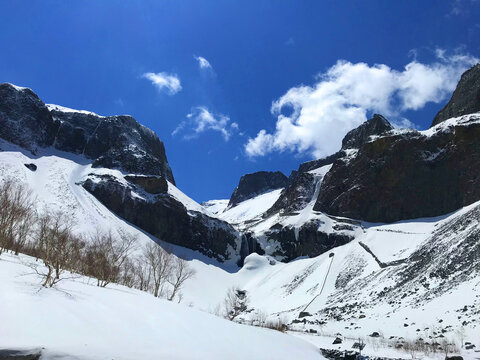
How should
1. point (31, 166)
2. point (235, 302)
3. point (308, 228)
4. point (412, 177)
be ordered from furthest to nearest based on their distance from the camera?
point (308, 228) < point (31, 166) < point (412, 177) < point (235, 302)

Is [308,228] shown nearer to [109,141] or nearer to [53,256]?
[109,141]

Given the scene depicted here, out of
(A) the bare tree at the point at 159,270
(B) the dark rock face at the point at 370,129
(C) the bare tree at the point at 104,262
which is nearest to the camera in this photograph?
(C) the bare tree at the point at 104,262

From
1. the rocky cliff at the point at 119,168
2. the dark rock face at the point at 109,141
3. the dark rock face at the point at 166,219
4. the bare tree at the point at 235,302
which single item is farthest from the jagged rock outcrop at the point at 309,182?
the dark rock face at the point at 109,141

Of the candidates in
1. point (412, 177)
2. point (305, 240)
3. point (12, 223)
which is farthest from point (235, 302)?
point (412, 177)

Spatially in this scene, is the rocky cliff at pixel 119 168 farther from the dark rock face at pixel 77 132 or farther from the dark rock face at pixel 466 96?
the dark rock face at pixel 466 96

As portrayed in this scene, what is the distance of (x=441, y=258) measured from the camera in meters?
37.3

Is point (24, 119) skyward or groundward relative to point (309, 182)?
groundward

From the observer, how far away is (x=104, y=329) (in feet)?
32.1

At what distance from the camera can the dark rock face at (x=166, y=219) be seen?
90644 millimetres

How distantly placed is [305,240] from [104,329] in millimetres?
85336

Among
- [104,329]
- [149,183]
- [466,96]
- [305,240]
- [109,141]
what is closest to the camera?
[104,329]

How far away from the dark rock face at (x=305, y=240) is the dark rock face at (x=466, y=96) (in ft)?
151

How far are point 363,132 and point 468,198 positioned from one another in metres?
57.5

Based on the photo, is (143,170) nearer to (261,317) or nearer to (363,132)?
(261,317)
